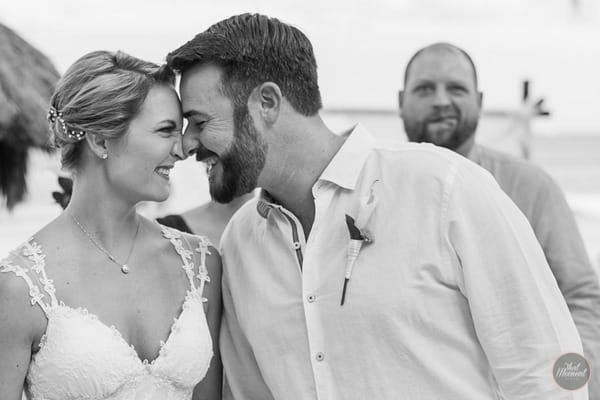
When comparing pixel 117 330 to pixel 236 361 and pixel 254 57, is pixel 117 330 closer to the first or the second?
pixel 236 361

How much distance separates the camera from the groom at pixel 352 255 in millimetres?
2178

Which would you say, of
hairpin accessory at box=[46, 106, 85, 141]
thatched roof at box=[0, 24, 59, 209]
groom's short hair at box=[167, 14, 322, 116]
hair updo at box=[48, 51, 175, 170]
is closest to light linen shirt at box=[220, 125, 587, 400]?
groom's short hair at box=[167, 14, 322, 116]

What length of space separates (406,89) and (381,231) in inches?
82.3

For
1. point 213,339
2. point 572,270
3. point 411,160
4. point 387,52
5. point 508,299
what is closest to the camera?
point 508,299

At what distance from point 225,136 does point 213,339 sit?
0.74 meters

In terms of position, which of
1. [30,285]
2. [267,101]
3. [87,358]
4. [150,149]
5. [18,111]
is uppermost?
[267,101]

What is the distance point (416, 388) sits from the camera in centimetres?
222

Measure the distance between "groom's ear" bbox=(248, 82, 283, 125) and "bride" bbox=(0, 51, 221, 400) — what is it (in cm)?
26

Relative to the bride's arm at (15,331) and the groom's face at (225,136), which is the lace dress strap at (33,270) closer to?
the bride's arm at (15,331)

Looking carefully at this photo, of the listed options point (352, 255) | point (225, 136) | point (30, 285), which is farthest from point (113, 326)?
point (352, 255)

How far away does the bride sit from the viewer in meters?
2.41

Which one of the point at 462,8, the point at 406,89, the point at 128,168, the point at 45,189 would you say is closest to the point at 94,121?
the point at 128,168

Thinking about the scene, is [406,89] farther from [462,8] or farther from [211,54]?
[462,8]

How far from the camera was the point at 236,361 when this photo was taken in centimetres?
266
